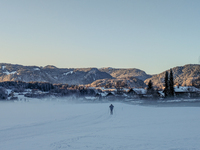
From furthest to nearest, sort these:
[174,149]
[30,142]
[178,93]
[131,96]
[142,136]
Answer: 1. [131,96]
2. [178,93]
3. [142,136]
4. [30,142]
5. [174,149]

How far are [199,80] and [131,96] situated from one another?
5397 centimetres

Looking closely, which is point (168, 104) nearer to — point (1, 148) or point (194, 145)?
point (194, 145)

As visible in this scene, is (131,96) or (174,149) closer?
(174,149)

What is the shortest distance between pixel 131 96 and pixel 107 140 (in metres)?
104

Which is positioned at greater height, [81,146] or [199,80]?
[199,80]

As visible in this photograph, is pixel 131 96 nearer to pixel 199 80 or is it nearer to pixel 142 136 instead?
pixel 199 80

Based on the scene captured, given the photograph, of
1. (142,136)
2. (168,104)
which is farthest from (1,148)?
(168,104)

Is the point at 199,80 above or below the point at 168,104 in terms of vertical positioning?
above

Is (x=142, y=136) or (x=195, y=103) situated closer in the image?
(x=142, y=136)

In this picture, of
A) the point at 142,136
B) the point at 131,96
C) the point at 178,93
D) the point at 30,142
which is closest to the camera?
the point at 30,142

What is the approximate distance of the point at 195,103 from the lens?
169 feet

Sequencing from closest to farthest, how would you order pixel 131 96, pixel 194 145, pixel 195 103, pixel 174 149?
pixel 174 149 < pixel 194 145 < pixel 195 103 < pixel 131 96

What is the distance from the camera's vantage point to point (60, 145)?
1236 centimetres

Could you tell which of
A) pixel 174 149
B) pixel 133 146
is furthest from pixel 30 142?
pixel 174 149
